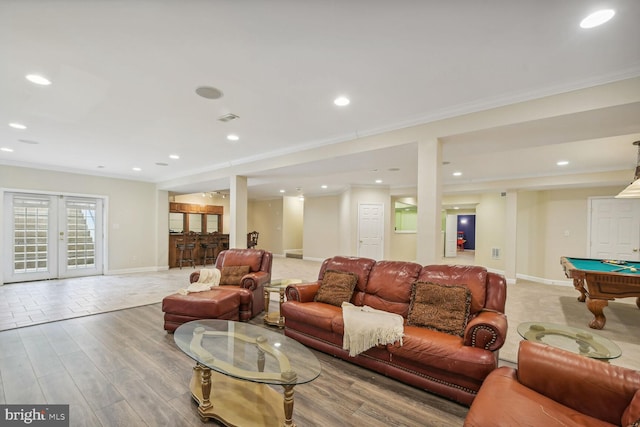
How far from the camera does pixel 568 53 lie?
208 cm

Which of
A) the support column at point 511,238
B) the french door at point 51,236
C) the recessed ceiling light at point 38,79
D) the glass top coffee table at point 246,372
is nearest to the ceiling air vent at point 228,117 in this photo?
the recessed ceiling light at point 38,79

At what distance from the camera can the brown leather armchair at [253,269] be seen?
4.03 m

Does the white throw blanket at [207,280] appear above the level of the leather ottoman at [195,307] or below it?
above

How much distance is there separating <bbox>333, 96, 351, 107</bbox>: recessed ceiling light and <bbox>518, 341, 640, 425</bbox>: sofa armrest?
8.40ft

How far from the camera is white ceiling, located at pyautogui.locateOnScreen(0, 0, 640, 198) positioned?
1740mm

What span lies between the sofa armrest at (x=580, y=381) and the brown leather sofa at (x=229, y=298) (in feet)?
10.1

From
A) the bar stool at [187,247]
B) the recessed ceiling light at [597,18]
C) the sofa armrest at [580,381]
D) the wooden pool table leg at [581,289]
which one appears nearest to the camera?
the sofa armrest at [580,381]

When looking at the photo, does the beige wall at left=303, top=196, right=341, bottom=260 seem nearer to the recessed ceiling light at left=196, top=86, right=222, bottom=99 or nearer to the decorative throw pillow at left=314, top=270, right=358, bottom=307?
the decorative throw pillow at left=314, top=270, right=358, bottom=307

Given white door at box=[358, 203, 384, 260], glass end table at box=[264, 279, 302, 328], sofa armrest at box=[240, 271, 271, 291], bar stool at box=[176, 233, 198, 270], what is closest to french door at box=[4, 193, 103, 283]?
bar stool at box=[176, 233, 198, 270]

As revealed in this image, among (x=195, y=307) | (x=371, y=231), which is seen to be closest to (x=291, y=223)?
(x=371, y=231)

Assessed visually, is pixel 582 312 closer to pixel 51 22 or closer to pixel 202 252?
pixel 51 22

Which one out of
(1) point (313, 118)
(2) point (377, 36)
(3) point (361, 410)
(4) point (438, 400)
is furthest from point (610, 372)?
(1) point (313, 118)
